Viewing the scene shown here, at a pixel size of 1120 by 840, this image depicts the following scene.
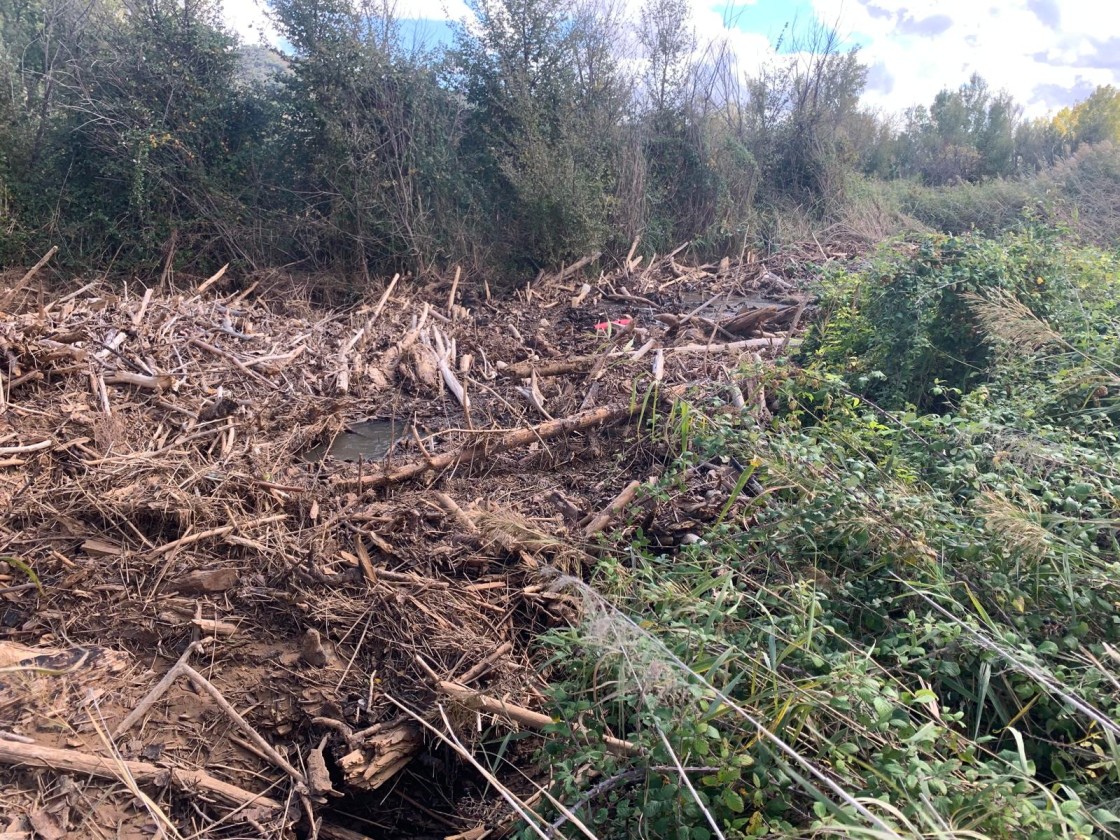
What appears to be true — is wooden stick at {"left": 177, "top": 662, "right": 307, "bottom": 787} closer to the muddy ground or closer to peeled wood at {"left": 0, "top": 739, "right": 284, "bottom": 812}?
the muddy ground

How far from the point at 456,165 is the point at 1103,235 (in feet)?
40.6

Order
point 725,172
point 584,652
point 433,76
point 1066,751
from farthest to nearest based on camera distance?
point 725,172, point 433,76, point 584,652, point 1066,751

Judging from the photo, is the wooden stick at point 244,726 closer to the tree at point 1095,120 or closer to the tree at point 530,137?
the tree at point 530,137

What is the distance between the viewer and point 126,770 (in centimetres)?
306

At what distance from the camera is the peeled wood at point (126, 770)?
3021 mm

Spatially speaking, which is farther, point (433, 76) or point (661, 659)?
point (433, 76)

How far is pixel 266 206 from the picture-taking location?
1205 centimetres

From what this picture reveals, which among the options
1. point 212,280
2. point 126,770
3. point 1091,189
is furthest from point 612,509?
point 1091,189

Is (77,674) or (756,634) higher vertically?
(756,634)

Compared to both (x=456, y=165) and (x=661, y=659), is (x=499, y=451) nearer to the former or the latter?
(x=661, y=659)

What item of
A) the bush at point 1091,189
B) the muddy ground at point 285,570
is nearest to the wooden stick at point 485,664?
the muddy ground at point 285,570

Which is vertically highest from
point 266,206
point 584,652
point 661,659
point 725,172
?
point 725,172

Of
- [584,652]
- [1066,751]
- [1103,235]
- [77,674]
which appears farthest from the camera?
[1103,235]

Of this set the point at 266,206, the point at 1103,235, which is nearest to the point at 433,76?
the point at 266,206
